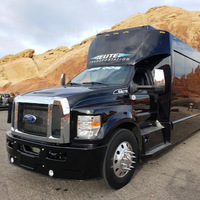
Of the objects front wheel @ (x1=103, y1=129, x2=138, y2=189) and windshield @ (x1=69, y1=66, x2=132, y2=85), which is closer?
front wheel @ (x1=103, y1=129, x2=138, y2=189)

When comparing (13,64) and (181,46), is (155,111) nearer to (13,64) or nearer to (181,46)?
(181,46)

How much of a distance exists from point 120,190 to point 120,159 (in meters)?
0.50

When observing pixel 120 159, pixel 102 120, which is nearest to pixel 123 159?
pixel 120 159

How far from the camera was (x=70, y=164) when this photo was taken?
2902mm

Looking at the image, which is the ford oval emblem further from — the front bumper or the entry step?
the entry step

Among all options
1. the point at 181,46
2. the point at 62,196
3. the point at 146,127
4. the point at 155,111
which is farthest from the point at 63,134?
the point at 181,46

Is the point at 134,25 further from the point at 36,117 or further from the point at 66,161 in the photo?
the point at 66,161

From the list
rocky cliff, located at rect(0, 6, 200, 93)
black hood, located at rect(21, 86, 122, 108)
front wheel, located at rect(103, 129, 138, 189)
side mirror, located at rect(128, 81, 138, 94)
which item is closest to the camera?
black hood, located at rect(21, 86, 122, 108)

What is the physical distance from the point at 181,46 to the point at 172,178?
3.20 m

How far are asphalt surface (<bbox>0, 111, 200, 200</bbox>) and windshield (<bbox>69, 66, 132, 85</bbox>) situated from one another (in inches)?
69.8

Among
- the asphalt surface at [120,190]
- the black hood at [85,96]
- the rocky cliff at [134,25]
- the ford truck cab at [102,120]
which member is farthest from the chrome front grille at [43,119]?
the rocky cliff at [134,25]

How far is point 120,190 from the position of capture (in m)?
3.37

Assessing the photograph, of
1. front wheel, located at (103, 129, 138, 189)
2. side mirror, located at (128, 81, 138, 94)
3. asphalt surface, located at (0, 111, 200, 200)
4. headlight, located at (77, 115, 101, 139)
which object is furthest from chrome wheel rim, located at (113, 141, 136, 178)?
side mirror, located at (128, 81, 138, 94)

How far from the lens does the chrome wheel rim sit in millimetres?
3283
